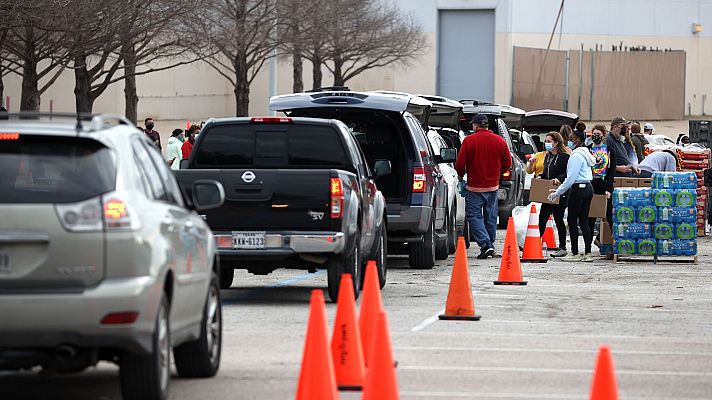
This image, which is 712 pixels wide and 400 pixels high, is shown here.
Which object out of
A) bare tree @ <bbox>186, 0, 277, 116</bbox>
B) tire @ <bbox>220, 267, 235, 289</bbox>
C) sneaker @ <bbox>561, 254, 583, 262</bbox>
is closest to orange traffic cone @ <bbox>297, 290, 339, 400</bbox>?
tire @ <bbox>220, 267, 235, 289</bbox>

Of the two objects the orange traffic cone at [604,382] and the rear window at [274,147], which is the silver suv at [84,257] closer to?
the orange traffic cone at [604,382]

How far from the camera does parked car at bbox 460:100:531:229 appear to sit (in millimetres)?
29077

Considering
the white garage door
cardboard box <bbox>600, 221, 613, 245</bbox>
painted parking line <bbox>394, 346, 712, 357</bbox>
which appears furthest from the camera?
the white garage door

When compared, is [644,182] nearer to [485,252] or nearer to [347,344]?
[485,252]

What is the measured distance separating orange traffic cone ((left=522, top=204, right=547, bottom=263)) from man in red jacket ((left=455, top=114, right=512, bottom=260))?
0.53 m

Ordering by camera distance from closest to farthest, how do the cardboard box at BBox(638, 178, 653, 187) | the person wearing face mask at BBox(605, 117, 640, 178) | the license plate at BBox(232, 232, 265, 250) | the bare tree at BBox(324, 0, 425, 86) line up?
the license plate at BBox(232, 232, 265, 250)
the cardboard box at BBox(638, 178, 653, 187)
the person wearing face mask at BBox(605, 117, 640, 178)
the bare tree at BBox(324, 0, 425, 86)

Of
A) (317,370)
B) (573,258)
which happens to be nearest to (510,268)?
(573,258)

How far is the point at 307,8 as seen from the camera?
52.8 metres

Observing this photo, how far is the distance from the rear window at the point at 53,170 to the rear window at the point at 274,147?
6942 millimetres

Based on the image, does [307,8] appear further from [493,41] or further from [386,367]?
[386,367]

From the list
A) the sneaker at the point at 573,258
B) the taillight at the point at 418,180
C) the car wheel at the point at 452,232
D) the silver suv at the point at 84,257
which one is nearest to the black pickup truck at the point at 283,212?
the taillight at the point at 418,180

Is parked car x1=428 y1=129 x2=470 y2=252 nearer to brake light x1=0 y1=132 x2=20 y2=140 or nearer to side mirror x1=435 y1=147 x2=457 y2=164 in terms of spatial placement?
side mirror x1=435 y1=147 x2=457 y2=164

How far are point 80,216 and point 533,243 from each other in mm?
14084

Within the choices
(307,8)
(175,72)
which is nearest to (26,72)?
(307,8)
